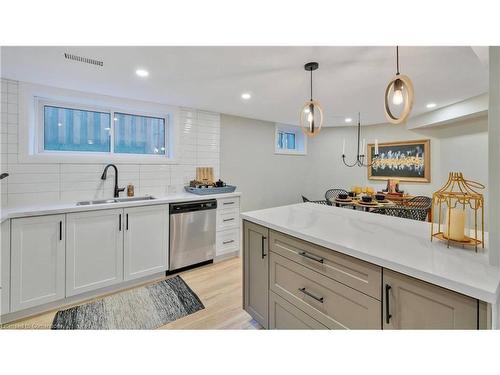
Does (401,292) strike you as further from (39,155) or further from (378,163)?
(378,163)

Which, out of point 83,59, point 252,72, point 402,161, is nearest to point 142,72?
point 83,59

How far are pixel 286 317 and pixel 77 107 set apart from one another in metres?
3.22

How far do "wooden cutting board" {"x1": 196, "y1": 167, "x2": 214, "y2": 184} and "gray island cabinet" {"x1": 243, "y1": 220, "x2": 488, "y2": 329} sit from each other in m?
1.90

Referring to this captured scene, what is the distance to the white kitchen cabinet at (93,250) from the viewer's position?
2221mm

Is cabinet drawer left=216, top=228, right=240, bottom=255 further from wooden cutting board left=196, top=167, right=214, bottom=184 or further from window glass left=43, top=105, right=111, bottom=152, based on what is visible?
window glass left=43, top=105, right=111, bottom=152

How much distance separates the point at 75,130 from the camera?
9.20 feet

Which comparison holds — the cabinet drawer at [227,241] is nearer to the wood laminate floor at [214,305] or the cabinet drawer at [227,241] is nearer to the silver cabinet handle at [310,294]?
the wood laminate floor at [214,305]

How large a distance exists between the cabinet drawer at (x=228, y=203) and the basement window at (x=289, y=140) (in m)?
1.98

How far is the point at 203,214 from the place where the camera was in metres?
3.12

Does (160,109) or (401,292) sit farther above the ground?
(160,109)

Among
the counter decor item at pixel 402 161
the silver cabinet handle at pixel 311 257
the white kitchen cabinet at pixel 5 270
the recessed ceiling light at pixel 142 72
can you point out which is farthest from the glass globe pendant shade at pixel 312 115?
the counter decor item at pixel 402 161
